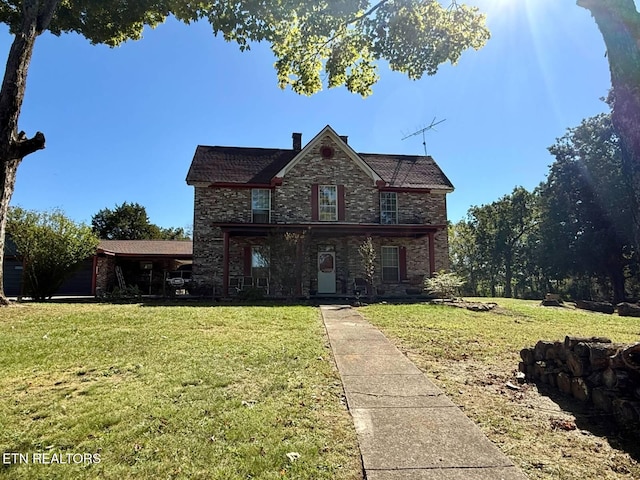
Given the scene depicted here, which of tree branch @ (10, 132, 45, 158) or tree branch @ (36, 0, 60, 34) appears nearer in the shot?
tree branch @ (10, 132, 45, 158)

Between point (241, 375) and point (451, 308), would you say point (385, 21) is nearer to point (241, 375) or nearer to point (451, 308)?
point (241, 375)

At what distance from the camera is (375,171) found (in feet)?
67.0

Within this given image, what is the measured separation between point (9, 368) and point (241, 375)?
324 cm

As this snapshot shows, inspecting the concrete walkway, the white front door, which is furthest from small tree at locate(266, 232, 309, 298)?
the concrete walkway

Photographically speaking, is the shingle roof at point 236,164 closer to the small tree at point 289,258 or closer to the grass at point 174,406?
the small tree at point 289,258

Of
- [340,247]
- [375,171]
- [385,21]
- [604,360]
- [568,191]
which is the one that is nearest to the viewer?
[604,360]

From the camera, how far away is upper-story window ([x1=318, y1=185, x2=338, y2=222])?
18.5 meters

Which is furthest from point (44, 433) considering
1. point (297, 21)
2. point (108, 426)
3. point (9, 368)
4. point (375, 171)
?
point (375, 171)

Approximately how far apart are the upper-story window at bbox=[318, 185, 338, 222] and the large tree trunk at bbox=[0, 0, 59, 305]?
11899 mm

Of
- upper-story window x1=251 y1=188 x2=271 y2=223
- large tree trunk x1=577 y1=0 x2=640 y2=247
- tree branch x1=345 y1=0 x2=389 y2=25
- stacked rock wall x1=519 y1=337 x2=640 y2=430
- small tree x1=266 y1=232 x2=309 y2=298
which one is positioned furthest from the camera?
upper-story window x1=251 y1=188 x2=271 y2=223

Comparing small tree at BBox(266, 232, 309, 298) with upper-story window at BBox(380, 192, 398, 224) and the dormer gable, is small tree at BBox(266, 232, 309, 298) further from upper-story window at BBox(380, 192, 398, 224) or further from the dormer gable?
upper-story window at BBox(380, 192, 398, 224)

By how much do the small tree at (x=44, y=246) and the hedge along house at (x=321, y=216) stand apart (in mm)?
5014

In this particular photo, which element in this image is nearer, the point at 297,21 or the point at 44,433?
the point at 44,433

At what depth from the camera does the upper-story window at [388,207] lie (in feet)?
63.0
